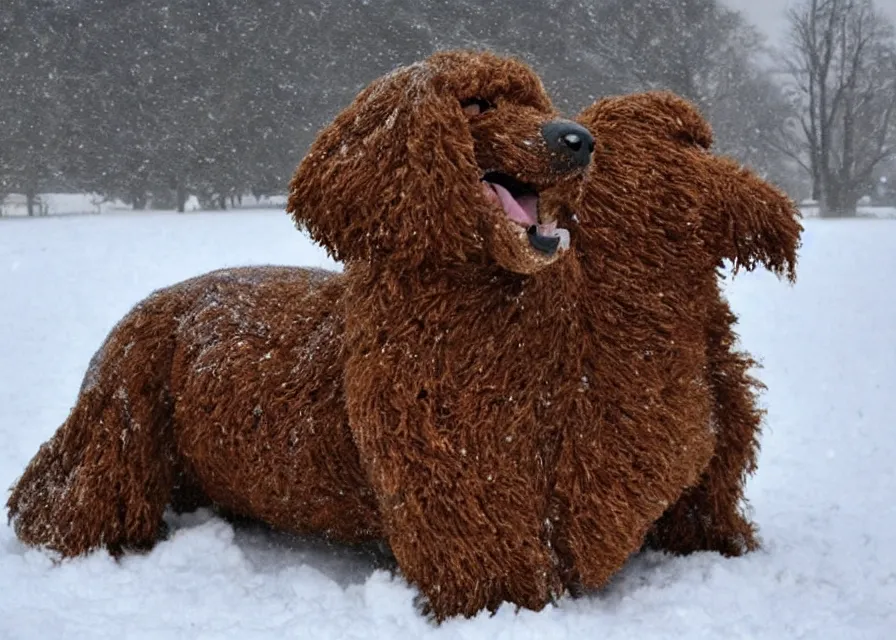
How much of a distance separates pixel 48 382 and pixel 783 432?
5114 millimetres

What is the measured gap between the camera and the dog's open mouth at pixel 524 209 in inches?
79.8

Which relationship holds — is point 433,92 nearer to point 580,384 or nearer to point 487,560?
point 580,384

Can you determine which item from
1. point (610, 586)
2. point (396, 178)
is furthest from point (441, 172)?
point (610, 586)

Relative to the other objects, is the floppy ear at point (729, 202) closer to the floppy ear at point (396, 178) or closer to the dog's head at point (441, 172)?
Answer: the dog's head at point (441, 172)

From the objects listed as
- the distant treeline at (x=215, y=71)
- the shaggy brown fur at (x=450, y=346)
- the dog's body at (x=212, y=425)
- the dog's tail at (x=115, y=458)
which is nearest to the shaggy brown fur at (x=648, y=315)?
the shaggy brown fur at (x=450, y=346)

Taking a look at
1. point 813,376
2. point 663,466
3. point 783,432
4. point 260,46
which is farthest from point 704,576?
point 260,46

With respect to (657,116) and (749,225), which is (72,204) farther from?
(749,225)

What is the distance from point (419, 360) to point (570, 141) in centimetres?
65

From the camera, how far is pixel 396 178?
2.01 metres

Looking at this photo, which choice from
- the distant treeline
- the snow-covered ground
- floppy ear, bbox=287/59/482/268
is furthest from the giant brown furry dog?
the snow-covered ground

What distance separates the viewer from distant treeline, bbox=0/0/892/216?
658 inches

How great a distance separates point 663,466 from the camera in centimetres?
228

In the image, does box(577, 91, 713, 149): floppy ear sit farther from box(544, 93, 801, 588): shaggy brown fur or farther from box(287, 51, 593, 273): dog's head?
box(287, 51, 593, 273): dog's head

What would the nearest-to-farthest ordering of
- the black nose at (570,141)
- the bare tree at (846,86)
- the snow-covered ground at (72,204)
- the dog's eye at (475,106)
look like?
the black nose at (570,141) → the dog's eye at (475,106) → the snow-covered ground at (72,204) → the bare tree at (846,86)
